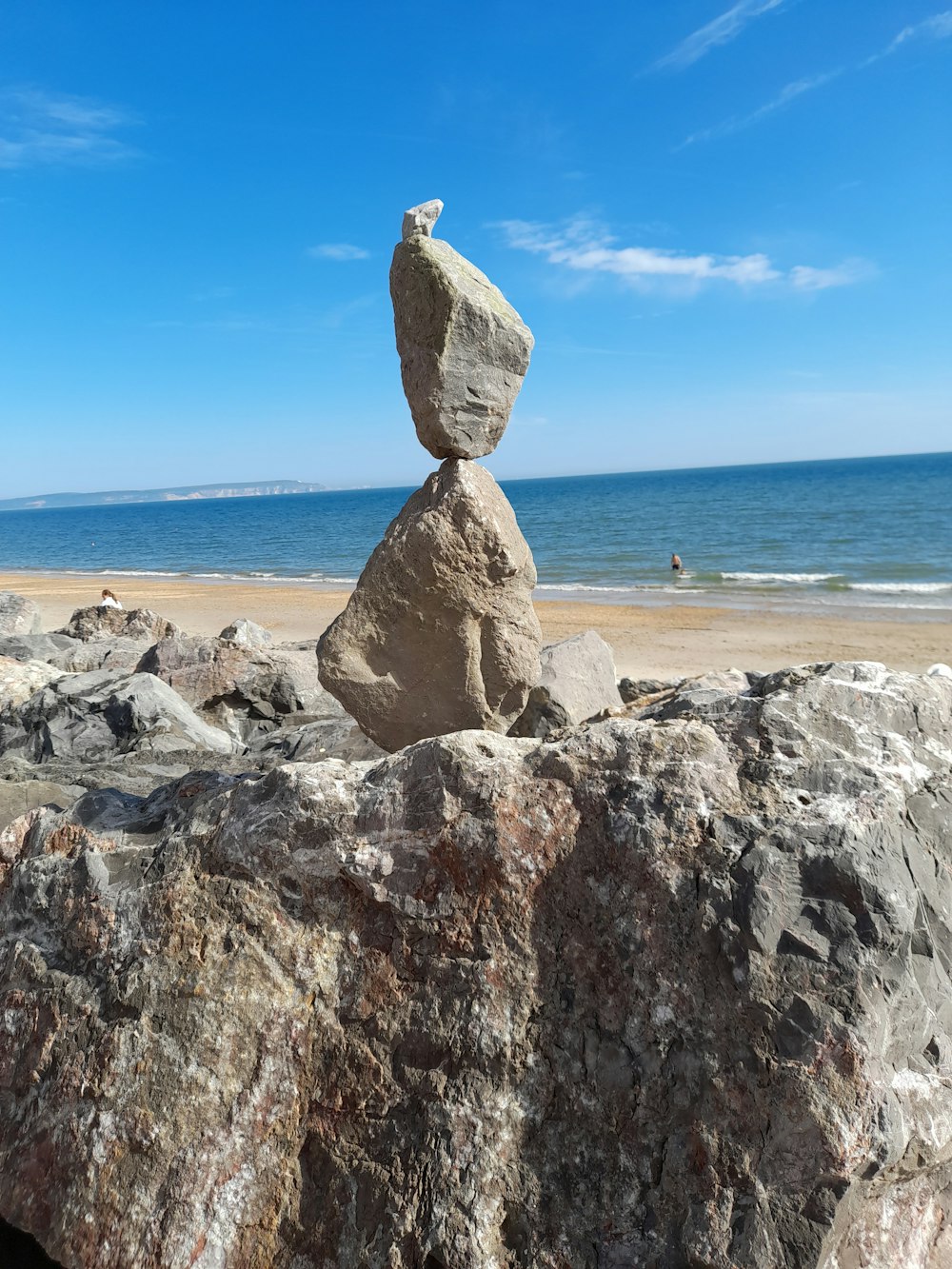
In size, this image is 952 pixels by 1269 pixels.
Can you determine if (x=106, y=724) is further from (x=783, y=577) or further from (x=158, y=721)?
(x=783, y=577)

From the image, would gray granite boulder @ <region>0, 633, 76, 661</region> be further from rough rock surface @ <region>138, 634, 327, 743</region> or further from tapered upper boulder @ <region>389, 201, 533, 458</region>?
tapered upper boulder @ <region>389, 201, 533, 458</region>

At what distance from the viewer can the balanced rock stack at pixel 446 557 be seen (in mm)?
4785

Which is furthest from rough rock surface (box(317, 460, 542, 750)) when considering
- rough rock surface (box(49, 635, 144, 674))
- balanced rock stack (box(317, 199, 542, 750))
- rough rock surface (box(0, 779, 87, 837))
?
rough rock surface (box(49, 635, 144, 674))

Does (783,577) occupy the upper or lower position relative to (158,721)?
lower

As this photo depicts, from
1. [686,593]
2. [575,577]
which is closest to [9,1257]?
[686,593]

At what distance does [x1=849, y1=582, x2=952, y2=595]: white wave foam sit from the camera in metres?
23.6

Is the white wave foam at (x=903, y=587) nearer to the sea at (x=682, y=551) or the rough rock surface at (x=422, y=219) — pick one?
the sea at (x=682, y=551)

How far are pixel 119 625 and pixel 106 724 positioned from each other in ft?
24.6

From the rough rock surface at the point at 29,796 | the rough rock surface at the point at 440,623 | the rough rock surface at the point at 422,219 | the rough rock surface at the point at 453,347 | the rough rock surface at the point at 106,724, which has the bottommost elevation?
Answer: the rough rock surface at the point at 106,724

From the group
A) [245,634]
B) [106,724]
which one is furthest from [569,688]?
[245,634]

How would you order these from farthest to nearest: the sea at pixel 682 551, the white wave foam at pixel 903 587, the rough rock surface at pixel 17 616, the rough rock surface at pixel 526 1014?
the sea at pixel 682 551 → the white wave foam at pixel 903 587 → the rough rock surface at pixel 17 616 → the rough rock surface at pixel 526 1014

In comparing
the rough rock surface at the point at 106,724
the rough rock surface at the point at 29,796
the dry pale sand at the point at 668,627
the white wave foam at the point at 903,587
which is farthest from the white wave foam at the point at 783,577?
the rough rock surface at the point at 29,796

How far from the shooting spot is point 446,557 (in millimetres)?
→ 4953

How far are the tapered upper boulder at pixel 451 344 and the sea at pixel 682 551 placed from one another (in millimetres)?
17877
